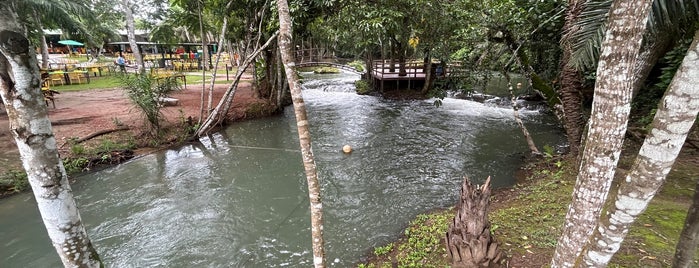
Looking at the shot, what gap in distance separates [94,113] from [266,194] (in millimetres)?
6904

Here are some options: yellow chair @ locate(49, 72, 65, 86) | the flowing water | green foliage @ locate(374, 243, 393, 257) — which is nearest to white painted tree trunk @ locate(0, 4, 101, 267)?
the flowing water

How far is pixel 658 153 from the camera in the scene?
143 cm

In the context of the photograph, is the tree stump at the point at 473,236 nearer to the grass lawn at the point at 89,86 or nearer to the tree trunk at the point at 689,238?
the tree trunk at the point at 689,238

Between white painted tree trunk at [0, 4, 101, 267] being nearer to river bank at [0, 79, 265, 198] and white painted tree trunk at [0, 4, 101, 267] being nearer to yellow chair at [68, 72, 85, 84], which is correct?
river bank at [0, 79, 265, 198]

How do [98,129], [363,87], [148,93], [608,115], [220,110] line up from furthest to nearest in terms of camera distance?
[363,87] → [220,110] → [98,129] → [148,93] → [608,115]

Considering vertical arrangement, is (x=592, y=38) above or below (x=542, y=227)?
above

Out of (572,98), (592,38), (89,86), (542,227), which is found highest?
(592,38)

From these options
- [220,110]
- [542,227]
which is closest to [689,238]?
[542,227]

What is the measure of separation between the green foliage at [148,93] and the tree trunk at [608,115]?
8.52 metres

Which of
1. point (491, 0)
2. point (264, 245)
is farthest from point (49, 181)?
point (491, 0)

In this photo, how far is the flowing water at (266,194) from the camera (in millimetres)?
4496

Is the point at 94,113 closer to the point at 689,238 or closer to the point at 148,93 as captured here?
the point at 148,93

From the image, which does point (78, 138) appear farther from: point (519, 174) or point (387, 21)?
point (519, 174)

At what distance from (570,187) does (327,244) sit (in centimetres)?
373
